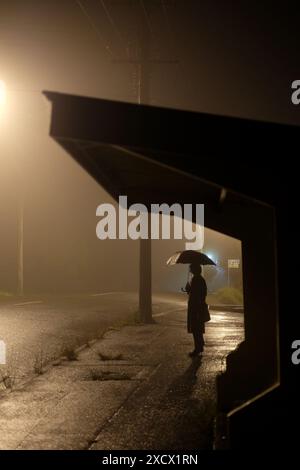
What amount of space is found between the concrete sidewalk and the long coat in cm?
58

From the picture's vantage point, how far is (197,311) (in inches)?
407

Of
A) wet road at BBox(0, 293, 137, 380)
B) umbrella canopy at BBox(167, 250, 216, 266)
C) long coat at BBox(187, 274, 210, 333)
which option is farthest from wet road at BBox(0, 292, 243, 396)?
umbrella canopy at BBox(167, 250, 216, 266)

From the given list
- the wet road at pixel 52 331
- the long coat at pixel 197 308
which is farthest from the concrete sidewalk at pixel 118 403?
the wet road at pixel 52 331

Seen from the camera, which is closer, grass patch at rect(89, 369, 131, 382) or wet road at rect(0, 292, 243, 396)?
grass patch at rect(89, 369, 131, 382)

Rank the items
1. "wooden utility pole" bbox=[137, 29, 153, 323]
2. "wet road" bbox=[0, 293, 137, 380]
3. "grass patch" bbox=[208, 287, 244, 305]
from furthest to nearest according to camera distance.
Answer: "grass patch" bbox=[208, 287, 244, 305] < "wooden utility pole" bbox=[137, 29, 153, 323] < "wet road" bbox=[0, 293, 137, 380]

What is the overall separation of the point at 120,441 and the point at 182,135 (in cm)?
295

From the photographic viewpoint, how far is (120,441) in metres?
5.19

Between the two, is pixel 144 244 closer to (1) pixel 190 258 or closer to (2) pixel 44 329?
(2) pixel 44 329

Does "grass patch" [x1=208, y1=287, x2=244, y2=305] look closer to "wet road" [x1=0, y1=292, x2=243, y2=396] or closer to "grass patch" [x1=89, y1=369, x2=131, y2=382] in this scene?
"wet road" [x1=0, y1=292, x2=243, y2=396]

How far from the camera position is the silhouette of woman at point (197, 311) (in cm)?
1031

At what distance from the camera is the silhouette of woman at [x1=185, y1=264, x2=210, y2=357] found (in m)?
10.3

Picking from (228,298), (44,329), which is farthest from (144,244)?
(228,298)

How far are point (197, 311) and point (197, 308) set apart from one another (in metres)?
0.07
